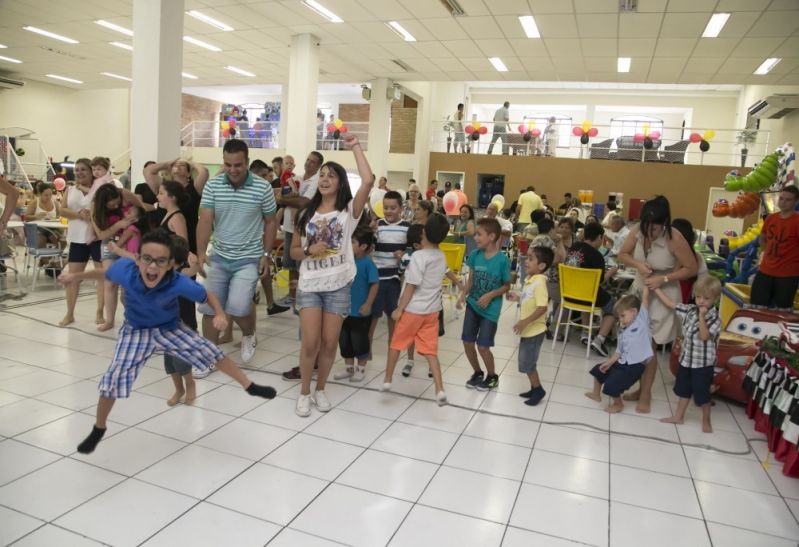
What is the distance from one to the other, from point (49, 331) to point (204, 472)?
317 centimetres

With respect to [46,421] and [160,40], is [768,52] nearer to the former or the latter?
[160,40]

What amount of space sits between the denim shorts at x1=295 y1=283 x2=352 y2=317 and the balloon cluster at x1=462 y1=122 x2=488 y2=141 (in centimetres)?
1259

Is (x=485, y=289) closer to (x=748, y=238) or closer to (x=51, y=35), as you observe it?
(x=748, y=238)

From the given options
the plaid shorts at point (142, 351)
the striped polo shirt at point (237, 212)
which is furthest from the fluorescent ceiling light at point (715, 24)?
the plaid shorts at point (142, 351)

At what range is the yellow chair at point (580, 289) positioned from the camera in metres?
5.36

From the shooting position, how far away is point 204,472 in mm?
2795

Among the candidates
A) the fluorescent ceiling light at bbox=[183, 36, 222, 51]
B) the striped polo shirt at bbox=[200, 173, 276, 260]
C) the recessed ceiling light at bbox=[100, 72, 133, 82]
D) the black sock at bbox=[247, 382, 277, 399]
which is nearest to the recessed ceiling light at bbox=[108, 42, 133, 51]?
the fluorescent ceiling light at bbox=[183, 36, 222, 51]

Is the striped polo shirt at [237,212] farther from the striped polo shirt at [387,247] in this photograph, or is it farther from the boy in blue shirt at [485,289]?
the boy in blue shirt at [485,289]

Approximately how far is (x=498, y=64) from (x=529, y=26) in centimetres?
256

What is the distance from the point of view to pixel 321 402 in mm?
3639

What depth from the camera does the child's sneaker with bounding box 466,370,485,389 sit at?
4.29m

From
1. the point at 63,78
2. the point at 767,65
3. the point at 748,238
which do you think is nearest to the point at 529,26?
the point at 748,238

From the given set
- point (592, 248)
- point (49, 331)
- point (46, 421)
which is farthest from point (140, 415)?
point (592, 248)

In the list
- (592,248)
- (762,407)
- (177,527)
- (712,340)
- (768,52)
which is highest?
(768,52)
